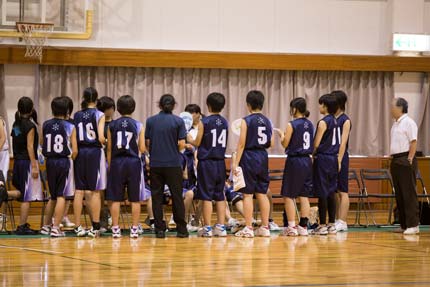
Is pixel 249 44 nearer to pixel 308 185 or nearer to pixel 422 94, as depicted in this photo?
pixel 422 94

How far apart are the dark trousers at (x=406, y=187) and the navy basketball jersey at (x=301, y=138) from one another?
4.08 feet

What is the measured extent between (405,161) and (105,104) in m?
4.02

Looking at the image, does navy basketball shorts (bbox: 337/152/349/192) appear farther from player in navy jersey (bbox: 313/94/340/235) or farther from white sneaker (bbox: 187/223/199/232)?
white sneaker (bbox: 187/223/199/232)

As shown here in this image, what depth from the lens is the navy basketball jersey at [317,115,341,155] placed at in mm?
11305

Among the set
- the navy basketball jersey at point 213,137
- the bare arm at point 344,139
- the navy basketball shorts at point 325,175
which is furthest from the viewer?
the bare arm at point 344,139

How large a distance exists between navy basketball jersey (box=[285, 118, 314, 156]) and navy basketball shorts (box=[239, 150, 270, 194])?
48 cm

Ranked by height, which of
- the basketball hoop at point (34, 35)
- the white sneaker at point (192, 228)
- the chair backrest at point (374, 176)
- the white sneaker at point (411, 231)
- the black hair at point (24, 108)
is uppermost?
the basketball hoop at point (34, 35)

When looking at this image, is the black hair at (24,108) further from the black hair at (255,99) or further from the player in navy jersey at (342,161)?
the player in navy jersey at (342,161)

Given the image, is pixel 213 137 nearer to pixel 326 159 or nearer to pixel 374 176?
pixel 326 159

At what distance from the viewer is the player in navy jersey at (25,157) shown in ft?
35.4

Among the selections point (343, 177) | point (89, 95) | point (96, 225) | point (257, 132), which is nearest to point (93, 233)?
point (96, 225)

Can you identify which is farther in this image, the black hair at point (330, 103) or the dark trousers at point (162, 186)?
the black hair at point (330, 103)

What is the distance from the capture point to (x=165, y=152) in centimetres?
1042

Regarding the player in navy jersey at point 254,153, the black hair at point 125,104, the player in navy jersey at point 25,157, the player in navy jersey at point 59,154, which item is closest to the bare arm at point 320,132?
the player in navy jersey at point 254,153
